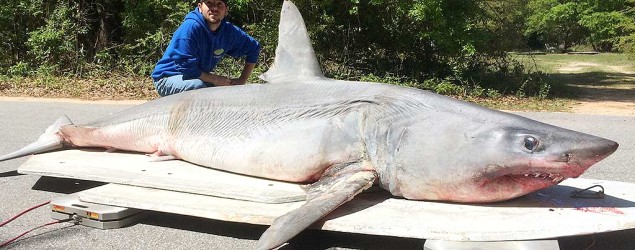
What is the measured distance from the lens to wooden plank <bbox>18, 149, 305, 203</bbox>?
12.3 ft

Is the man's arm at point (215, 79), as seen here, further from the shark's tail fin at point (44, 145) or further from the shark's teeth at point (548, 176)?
the shark's teeth at point (548, 176)

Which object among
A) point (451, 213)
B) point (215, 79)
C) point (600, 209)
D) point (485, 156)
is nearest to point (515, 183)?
point (485, 156)

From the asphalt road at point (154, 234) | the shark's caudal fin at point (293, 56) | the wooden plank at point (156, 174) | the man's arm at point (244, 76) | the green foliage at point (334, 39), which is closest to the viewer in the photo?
the asphalt road at point (154, 234)

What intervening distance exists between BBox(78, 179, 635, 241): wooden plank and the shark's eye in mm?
382

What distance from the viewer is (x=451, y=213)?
3234 mm

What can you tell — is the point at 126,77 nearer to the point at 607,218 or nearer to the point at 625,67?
the point at 607,218

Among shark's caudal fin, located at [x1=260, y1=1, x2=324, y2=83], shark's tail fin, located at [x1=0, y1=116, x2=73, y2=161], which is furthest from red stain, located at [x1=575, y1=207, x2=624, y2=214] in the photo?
shark's tail fin, located at [x1=0, y1=116, x2=73, y2=161]

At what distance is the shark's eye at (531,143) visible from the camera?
2982 millimetres

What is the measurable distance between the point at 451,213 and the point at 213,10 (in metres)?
3.30

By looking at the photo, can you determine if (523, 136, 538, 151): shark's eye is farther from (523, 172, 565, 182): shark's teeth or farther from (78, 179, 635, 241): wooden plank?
(78, 179, 635, 241): wooden plank

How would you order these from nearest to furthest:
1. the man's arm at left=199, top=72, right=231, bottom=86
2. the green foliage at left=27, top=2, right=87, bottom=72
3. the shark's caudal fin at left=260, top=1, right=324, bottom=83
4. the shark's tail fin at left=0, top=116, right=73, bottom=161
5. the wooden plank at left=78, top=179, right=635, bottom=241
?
the wooden plank at left=78, top=179, right=635, bottom=241 → the shark's caudal fin at left=260, top=1, right=324, bottom=83 → the shark's tail fin at left=0, top=116, right=73, bottom=161 → the man's arm at left=199, top=72, right=231, bottom=86 → the green foliage at left=27, top=2, right=87, bottom=72

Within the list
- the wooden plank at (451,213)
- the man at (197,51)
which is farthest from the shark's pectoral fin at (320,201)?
the man at (197,51)

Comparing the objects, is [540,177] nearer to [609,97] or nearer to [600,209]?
[600,209]

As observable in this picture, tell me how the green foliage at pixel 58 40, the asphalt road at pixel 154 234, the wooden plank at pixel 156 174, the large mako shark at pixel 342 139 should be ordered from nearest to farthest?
1. the large mako shark at pixel 342 139
2. the asphalt road at pixel 154 234
3. the wooden plank at pixel 156 174
4. the green foliage at pixel 58 40
